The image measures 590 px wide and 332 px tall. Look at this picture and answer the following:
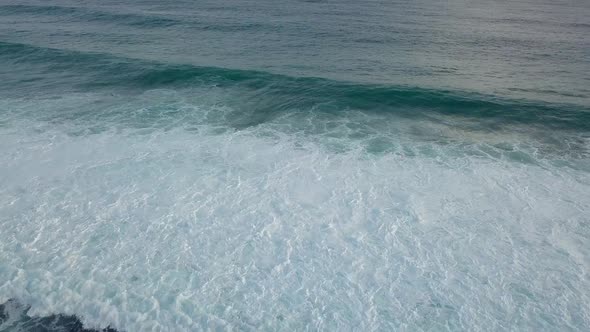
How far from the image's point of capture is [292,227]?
11.7 metres

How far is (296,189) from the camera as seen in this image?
1345 cm

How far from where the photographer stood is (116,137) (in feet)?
54.7

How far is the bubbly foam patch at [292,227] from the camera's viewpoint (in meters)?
9.12

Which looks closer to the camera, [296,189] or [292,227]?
[292,227]

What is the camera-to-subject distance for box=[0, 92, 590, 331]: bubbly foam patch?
29.9 ft

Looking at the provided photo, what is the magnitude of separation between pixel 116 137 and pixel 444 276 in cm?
1394

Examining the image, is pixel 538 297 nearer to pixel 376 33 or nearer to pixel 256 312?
pixel 256 312

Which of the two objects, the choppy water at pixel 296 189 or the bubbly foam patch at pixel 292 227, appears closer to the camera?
the bubbly foam patch at pixel 292 227

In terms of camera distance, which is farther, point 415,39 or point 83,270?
point 415,39

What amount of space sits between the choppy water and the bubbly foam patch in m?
0.06

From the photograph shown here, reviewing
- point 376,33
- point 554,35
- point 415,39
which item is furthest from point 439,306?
point 554,35

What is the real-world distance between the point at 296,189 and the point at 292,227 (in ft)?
6.77

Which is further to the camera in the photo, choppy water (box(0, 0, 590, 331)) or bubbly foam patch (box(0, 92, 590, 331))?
choppy water (box(0, 0, 590, 331))

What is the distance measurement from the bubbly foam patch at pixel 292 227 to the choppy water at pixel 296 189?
0.06 m
